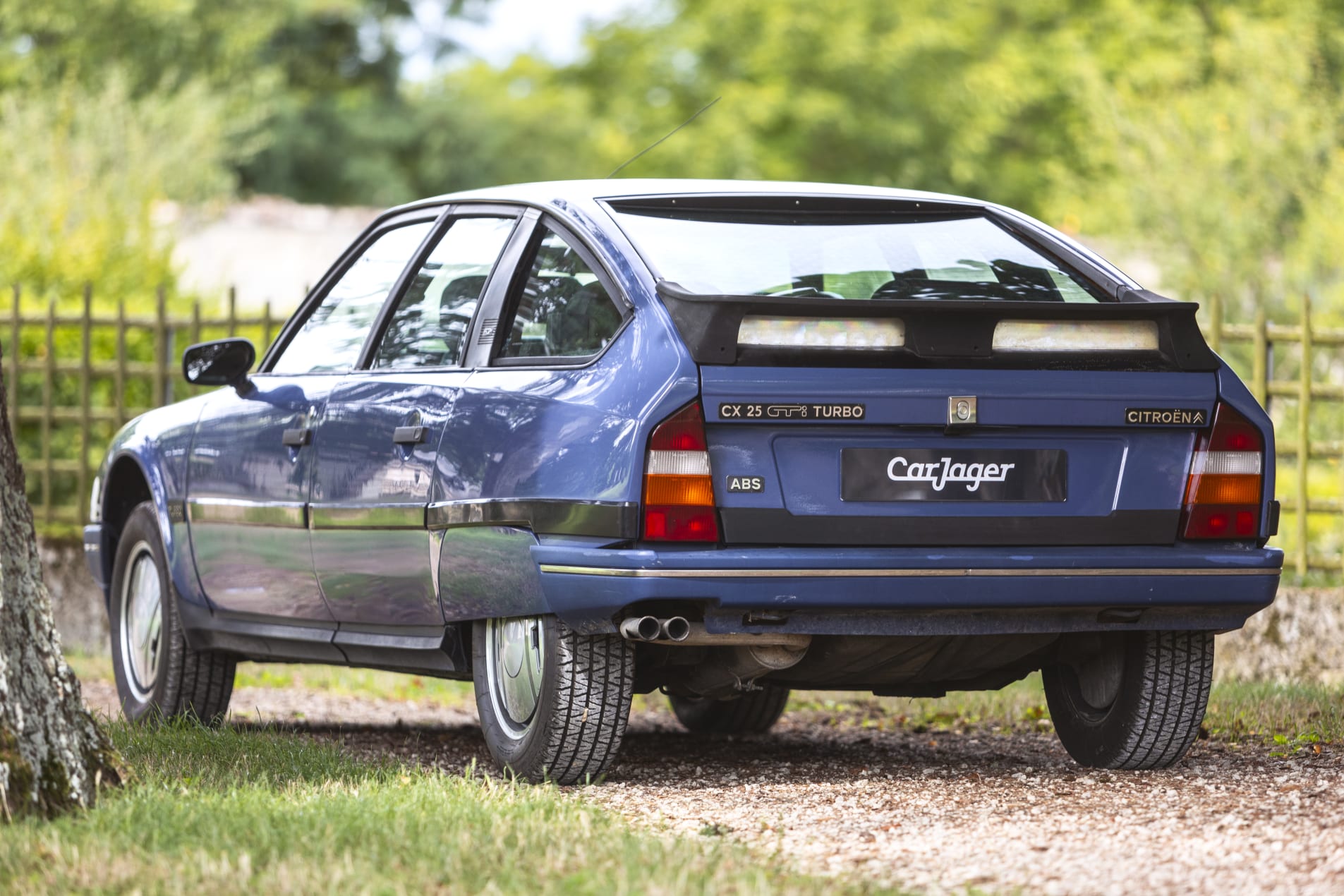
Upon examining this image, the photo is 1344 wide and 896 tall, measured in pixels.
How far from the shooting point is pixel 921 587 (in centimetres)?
482

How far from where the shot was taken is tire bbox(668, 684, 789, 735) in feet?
23.9

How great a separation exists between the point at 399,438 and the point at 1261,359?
6.49 m

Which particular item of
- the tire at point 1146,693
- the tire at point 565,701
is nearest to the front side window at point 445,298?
the tire at point 565,701

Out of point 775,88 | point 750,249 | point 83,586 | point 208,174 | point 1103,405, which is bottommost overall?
point 83,586

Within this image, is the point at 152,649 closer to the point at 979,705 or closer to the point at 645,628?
the point at 645,628

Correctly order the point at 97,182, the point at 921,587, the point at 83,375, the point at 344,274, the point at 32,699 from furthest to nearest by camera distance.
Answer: the point at 97,182 → the point at 83,375 → the point at 344,274 → the point at 921,587 → the point at 32,699

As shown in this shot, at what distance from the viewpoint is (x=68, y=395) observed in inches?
541

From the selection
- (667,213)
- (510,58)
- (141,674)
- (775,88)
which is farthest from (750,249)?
(510,58)

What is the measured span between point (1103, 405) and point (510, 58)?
52.4 metres

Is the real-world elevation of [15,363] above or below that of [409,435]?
above

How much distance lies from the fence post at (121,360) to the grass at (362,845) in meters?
8.20

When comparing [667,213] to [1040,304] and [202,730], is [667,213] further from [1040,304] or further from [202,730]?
[202,730]

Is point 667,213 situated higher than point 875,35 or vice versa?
point 875,35

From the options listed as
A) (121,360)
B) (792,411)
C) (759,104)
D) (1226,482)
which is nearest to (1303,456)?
(1226,482)
